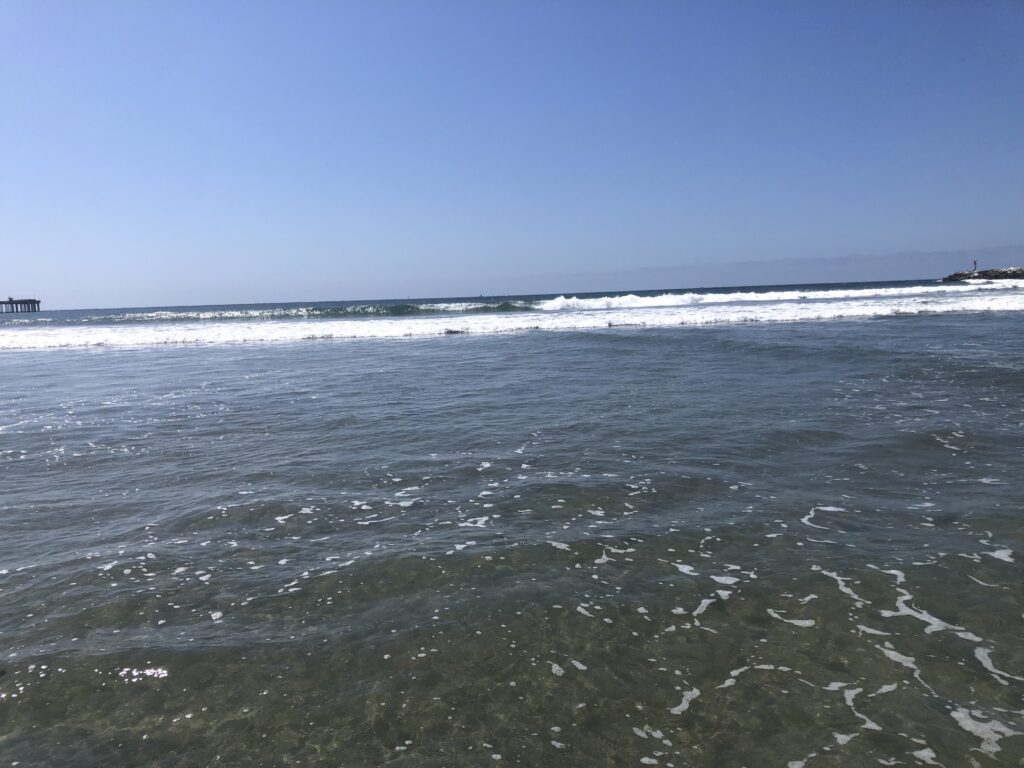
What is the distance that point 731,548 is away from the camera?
4.88 metres

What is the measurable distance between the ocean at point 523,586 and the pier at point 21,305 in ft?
385

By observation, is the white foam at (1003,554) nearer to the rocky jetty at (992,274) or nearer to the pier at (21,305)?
the rocky jetty at (992,274)

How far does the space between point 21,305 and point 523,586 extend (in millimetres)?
132213

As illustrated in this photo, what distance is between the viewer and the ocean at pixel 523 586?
2.99 meters

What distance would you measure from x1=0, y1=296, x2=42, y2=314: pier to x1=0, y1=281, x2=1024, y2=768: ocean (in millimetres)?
117274

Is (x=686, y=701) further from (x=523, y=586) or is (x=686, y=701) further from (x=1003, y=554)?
(x=1003, y=554)

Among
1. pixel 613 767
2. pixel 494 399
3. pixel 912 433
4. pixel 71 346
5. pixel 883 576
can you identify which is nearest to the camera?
pixel 613 767

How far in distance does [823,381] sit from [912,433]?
15.2 ft

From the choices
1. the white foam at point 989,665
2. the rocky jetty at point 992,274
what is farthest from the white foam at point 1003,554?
the rocky jetty at point 992,274

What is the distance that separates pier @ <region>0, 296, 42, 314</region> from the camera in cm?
9744

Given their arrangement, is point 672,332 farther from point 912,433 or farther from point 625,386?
point 912,433

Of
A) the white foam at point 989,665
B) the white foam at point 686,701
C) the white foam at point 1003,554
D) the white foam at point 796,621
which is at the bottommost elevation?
the white foam at point 989,665

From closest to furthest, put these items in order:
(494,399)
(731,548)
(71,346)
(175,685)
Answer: (175,685)
(731,548)
(494,399)
(71,346)

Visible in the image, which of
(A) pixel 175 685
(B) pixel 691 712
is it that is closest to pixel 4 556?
(A) pixel 175 685
